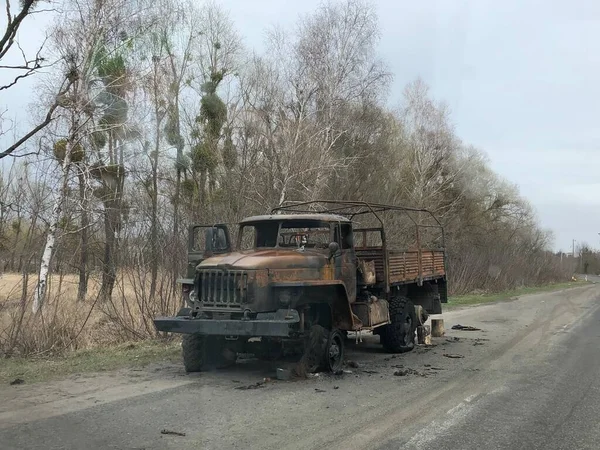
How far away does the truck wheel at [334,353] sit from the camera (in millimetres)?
8547

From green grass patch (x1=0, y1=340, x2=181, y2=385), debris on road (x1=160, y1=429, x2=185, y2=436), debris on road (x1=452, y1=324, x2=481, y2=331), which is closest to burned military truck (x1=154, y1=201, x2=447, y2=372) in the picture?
green grass patch (x1=0, y1=340, x2=181, y2=385)

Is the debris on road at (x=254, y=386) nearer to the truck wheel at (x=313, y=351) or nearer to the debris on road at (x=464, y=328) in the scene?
the truck wheel at (x=313, y=351)

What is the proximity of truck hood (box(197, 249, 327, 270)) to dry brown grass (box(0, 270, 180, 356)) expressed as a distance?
3.57m

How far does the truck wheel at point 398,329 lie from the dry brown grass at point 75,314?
171 inches

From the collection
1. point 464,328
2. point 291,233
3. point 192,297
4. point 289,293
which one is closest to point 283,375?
point 289,293

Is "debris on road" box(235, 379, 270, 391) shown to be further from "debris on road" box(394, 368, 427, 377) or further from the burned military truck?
"debris on road" box(394, 368, 427, 377)

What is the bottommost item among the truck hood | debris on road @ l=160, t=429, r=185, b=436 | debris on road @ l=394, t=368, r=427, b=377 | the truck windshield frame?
debris on road @ l=160, t=429, r=185, b=436

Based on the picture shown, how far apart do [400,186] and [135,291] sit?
22.9m

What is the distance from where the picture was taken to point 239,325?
25.3 ft

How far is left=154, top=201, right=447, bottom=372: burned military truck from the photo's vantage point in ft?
26.1

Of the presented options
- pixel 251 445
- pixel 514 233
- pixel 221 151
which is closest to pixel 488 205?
pixel 514 233

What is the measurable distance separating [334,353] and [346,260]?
148 cm

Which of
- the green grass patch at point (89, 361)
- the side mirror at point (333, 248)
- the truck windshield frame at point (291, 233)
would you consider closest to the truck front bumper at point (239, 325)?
the side mirror at point (333, 248)

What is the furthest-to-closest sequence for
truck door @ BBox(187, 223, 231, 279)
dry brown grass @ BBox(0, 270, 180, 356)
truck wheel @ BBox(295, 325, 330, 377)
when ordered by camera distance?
dry brown grass @ BBox(0, 270, 180, 356)
truck door @ BBox(187, 223, 231, 279)
truck wheel @ BBox(295, 325, 330, 377)
